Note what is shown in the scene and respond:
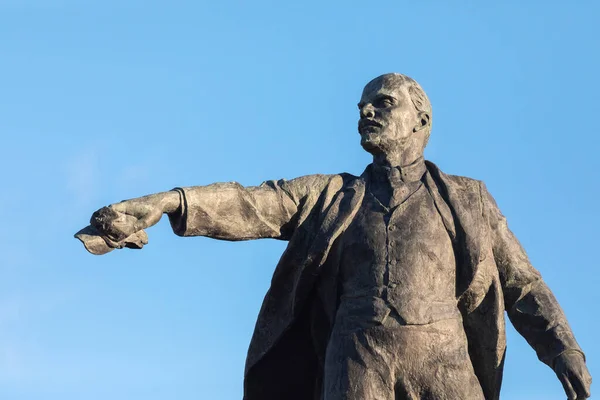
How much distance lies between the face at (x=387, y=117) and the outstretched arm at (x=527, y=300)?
2.55 feet

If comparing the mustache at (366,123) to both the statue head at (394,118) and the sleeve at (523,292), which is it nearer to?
the statue head at (394,118)

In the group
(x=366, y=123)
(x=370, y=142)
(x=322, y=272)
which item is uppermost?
(x=366, y=123)

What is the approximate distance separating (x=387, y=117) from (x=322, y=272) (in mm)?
1362

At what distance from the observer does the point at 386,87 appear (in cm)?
1401

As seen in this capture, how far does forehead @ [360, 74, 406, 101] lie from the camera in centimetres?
1400

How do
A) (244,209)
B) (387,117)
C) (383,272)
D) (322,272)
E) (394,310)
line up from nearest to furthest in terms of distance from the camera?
(394,310) < (383,272) < (322,272) < (244,209) < (387,117)

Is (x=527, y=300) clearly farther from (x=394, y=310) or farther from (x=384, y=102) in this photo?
(x=384, y=102)

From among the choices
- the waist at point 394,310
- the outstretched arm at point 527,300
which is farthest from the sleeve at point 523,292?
the waist at point 394,310

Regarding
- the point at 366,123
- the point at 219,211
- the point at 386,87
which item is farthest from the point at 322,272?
the point at 386,87

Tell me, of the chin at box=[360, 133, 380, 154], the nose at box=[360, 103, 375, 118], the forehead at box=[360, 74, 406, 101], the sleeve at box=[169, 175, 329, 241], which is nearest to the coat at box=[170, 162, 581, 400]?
the sleeve at box=[169, 175, 329, 241]

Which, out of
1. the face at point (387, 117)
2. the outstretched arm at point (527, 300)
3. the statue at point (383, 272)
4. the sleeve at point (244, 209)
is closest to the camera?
the statue at point (383, 272)

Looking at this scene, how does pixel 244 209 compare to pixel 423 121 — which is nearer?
pixel 244 209

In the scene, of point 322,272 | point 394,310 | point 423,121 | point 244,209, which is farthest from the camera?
point 423,121

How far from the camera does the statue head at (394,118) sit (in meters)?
13.9
